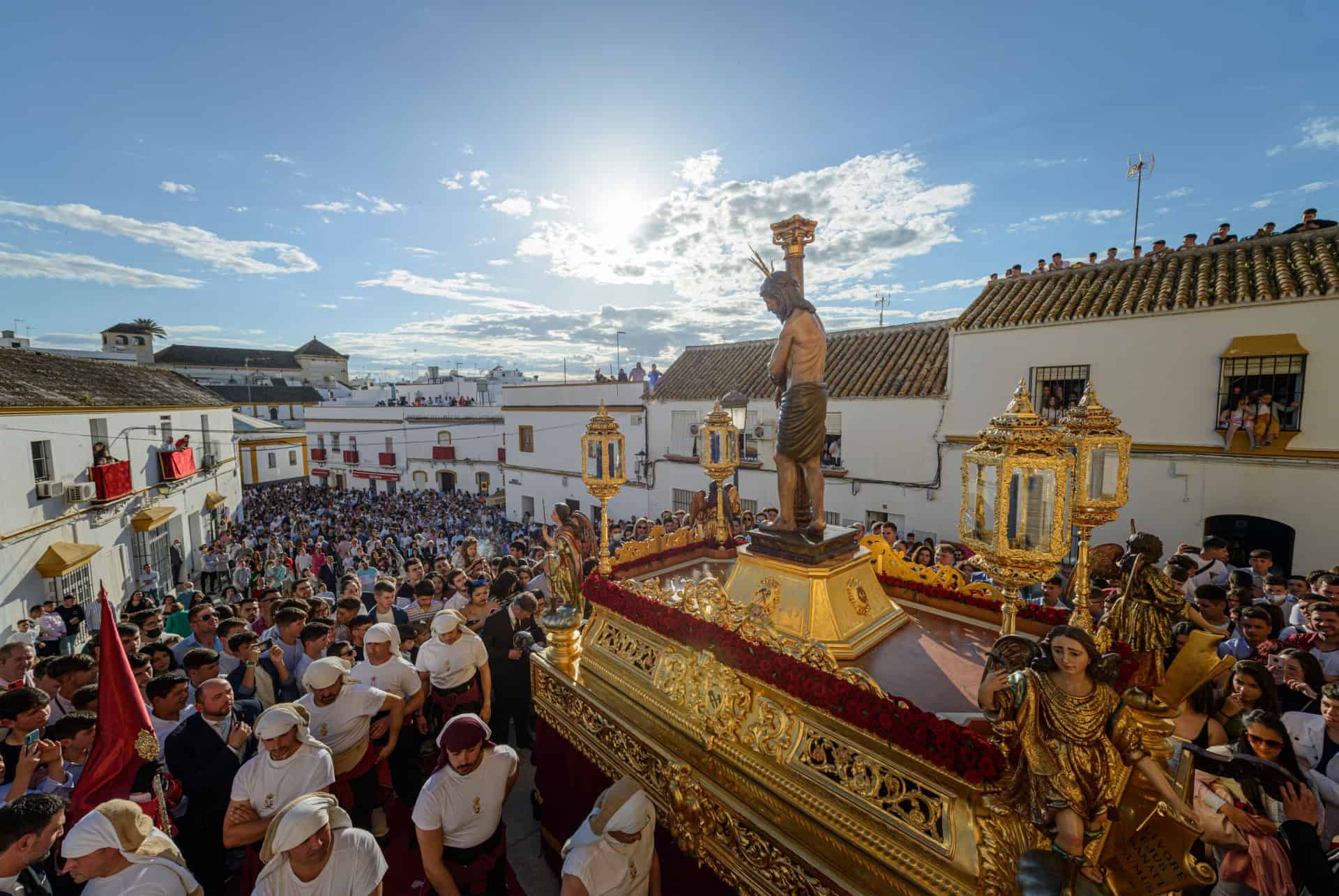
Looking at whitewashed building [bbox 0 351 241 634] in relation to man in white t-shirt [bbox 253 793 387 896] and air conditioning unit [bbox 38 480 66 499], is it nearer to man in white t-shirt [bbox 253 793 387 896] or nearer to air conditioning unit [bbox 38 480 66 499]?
Answer: air conditioning unit [bbox 38 480 66 499]

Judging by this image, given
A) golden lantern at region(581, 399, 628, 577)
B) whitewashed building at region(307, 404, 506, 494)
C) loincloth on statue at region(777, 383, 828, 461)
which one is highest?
loincloth on statue at region(777, 383, 828, 461)

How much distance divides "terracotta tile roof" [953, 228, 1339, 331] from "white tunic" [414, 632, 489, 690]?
12608 mm

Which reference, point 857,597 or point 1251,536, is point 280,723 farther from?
point 1251,536

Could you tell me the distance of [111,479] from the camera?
48.3ft

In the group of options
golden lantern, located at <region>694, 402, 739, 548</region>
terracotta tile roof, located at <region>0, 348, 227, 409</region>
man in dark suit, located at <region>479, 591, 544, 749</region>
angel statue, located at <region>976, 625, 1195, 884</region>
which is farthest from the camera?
terracotta tile roof, located at <region>0, 348, 227, 409</region>

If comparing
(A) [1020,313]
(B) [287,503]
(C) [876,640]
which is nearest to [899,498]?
(A) [1020,313]

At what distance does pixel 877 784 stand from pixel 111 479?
19887mm

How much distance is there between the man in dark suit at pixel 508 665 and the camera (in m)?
5.69

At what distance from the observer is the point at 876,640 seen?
15.3 feet

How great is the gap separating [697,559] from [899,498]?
29.6 ft

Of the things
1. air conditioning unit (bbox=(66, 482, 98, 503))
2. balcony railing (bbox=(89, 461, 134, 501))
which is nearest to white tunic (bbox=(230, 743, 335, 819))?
air conditioning unit (bbox=(66, 482, 98, 503))

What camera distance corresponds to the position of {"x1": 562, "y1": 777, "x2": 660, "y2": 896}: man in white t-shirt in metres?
2.93

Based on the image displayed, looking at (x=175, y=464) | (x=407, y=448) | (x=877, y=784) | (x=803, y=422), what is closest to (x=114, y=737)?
(x=877, y=784)

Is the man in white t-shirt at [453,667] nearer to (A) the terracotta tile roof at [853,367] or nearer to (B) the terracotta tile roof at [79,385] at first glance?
(A) the terracotta tile roof at [853,367]
